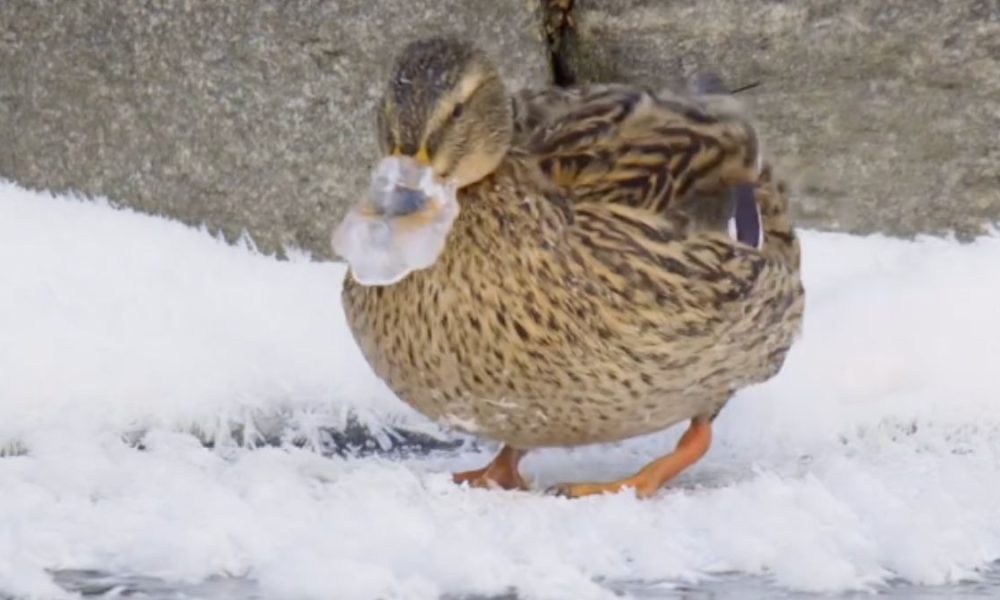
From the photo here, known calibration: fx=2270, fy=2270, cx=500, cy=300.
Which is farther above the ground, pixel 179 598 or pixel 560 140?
pixel 560 140

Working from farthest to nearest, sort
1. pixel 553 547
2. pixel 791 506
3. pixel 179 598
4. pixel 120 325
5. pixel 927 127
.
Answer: pixel 927 127 < pixel 120 325 < pixel 791 506 < pixel 553 547 < pixel 179 598

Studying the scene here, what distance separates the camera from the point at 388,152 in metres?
3.83

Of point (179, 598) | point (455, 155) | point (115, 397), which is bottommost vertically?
point (179, 598)

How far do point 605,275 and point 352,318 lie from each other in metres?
0.52

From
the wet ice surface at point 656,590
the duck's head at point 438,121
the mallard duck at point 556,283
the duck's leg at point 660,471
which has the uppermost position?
the duck's head at point 438,121

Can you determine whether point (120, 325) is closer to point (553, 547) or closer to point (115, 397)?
point (115, 397)

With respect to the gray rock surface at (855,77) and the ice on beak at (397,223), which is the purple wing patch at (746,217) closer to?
the ice on beak at (397,223)

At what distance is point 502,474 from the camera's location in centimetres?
A: 428

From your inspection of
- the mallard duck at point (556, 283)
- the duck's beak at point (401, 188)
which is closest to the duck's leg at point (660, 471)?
the mallard duck at point (556, 283)

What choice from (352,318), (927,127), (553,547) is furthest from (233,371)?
(927,127)

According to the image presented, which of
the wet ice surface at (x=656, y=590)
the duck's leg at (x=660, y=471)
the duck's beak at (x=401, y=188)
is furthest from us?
the duck's leg at (x=660, y=471)

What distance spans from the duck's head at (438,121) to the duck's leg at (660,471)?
0.59 metres

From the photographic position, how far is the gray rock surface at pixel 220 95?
537 centimetres

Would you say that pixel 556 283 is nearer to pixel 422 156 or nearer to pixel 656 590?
pixel 422 156
